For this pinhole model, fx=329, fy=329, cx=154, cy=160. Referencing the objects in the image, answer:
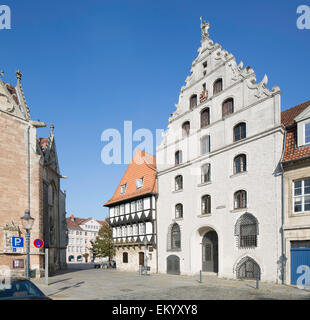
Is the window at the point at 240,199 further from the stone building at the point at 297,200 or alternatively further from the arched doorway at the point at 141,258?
the arched doorway at the point at 141,258

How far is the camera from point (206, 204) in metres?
26.5

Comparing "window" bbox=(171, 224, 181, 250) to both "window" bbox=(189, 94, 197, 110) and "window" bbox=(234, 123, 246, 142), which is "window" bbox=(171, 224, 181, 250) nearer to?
"window" bbox=(234, 123, 246, 142)

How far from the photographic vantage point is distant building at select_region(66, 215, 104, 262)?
98.1m

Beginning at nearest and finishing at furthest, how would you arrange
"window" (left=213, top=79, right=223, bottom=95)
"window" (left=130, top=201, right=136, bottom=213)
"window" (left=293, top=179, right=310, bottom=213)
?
1. "window" (left=293, top=179, right=310, bottom=213)
2. "window" (left=213, top=79, right=223, bottom=95)
3. "window" (left=130, top=201, right=136, bottom=213)

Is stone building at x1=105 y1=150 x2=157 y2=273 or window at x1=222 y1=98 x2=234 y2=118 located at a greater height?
window at x1=222 y1=98 x2=234 y2=118

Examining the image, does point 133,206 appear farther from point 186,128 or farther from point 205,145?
point 205,145

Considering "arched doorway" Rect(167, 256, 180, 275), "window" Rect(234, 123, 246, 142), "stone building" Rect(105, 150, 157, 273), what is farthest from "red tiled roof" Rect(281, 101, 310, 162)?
"stone building" Rect(105, 150, 157, 273)

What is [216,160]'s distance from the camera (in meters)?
25.7

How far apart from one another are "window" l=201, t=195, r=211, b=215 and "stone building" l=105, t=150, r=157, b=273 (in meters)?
6.17

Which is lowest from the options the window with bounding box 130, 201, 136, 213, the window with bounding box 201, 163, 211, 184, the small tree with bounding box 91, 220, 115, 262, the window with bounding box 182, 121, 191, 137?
the small tree with bounding box 91, 220, 115, 262

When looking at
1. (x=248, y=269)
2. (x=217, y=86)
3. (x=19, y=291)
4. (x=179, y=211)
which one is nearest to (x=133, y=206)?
(x=179, y=211)

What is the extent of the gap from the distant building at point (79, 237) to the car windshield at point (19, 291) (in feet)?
303

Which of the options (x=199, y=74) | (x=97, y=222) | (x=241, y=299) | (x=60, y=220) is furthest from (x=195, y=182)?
(x=97, y=222)

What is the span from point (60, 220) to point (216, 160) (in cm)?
2355
